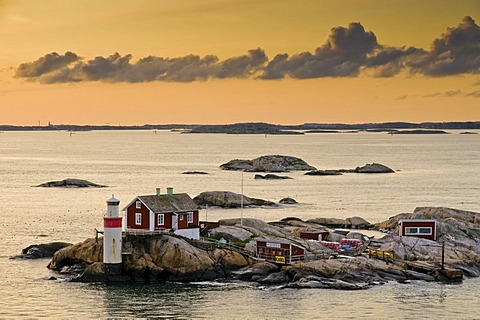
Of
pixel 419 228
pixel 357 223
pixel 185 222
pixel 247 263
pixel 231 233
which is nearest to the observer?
pixel 247 263

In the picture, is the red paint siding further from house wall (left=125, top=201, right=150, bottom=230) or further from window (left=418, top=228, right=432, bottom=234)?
window (left=418, top=228, right=432, bottom=234)

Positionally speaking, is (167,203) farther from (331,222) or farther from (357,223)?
(357,223)

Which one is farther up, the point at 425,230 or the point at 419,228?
the point at 419,228

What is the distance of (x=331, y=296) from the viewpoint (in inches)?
2432

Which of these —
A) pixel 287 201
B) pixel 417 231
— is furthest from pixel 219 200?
pixel 417 231

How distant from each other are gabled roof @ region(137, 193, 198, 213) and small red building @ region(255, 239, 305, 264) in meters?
6.89

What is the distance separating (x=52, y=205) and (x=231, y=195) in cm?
2611

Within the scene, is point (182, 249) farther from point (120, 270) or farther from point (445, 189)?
point (445, 189)

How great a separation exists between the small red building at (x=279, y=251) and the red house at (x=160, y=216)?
237 inches

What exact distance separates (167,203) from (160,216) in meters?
1.44

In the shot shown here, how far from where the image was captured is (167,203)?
7150 cm

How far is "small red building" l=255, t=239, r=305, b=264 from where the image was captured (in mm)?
67938

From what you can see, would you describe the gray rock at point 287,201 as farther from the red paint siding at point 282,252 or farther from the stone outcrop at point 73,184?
the red paint siding at point 282,252

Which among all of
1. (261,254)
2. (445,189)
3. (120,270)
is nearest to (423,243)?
(261,254)
